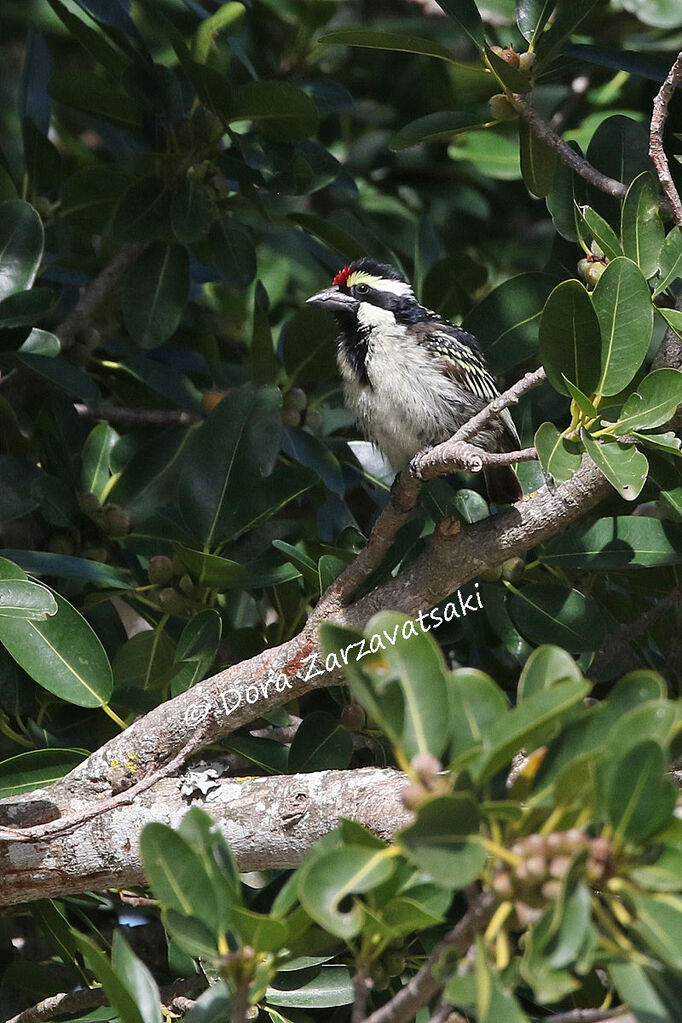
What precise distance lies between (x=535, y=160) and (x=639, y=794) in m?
1.80

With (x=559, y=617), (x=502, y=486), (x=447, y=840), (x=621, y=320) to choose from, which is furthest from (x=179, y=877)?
(x=502, y=486)

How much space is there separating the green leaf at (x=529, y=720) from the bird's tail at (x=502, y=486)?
6.42ft

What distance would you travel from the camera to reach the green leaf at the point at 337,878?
49.6 inches

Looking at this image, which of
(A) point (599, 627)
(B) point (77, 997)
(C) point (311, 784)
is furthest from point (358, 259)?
(B) point (77, 997)

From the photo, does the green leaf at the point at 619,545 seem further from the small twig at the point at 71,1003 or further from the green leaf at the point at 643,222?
the small twig at the point at 71,1003

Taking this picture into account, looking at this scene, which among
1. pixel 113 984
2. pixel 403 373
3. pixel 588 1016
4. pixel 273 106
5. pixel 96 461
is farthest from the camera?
pixel 403 373

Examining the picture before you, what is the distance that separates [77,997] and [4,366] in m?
1.56

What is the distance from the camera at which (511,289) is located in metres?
2.91

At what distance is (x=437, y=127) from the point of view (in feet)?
8.79

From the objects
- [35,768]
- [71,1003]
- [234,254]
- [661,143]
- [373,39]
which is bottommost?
[71,1003]

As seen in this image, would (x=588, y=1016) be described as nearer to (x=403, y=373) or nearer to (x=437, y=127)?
(x=437, y=127)

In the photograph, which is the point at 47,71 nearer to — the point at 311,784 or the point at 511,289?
the point at 511,289

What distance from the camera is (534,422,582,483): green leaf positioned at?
1946mm

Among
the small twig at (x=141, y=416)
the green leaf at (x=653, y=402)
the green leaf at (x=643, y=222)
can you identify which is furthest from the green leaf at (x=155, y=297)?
the green leaf at (x=653, y=402)
